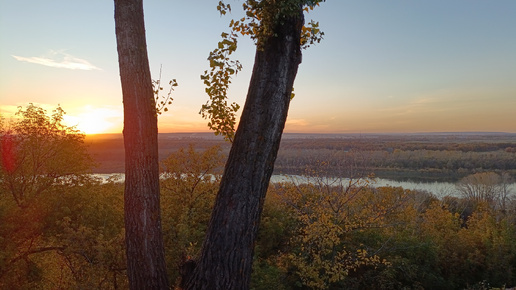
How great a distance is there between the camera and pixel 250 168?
240 centimetres

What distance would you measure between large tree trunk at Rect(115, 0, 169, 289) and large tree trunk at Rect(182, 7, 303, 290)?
0.40 m

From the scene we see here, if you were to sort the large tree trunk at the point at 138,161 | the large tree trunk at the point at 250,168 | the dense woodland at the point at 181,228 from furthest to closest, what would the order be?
the dense woodland at the point at 181,228 < the large tree trunk at the point at 138,161 < the large tree trunk at the point at 250,168

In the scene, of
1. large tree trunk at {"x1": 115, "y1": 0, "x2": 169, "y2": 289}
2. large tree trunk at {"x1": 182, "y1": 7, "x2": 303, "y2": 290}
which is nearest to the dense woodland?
large tree trunk at {"x1": 115, "y1": 0, "x2": 169, "y2": 289}

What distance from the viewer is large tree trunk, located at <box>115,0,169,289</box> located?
8.59 feet

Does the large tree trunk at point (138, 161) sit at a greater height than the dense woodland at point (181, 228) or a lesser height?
greater

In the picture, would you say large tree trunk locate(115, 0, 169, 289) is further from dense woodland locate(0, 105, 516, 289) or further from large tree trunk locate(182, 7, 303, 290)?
dense woodland locate(0, 105, 516, 289)

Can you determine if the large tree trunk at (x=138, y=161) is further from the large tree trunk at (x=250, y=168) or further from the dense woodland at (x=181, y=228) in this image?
the dense woodland at (x=181, y=228)

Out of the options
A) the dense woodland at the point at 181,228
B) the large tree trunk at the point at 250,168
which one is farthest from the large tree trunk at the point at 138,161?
the dense woodland at the point at 181,228

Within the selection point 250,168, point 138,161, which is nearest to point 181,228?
point 138,161

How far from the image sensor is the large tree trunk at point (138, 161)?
2619 millimetres

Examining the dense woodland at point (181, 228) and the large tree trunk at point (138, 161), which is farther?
the dense woodland at point (181, 228)

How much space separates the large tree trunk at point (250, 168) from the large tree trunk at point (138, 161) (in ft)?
1.32

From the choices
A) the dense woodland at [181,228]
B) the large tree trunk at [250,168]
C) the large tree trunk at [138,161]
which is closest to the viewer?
the large tree trunk at [250,168]

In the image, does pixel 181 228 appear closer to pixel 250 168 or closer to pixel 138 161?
pixel 138 161
